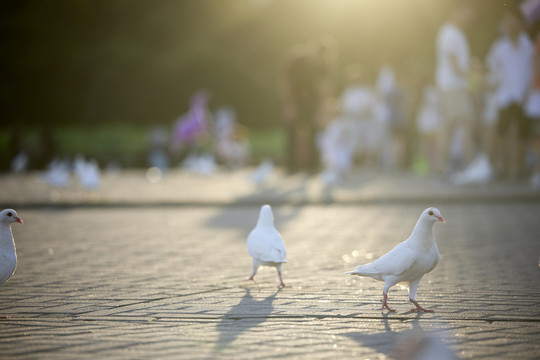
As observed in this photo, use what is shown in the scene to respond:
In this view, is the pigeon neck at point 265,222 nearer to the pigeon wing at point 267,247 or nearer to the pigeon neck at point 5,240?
the pigeon wing at point 267,247

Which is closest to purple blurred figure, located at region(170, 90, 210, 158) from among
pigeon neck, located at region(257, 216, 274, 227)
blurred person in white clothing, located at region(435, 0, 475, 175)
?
blurred person in white clothing, located at region(435, 0, 475, 175)

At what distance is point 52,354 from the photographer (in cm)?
469

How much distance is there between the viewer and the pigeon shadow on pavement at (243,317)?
5074mm

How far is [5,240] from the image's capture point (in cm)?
616

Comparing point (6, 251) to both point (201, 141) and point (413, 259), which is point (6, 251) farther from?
point (201, 141)

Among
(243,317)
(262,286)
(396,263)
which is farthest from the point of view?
(262,286)

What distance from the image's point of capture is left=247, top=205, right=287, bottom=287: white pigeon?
677 centimetres

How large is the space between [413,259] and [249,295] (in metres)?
1.43

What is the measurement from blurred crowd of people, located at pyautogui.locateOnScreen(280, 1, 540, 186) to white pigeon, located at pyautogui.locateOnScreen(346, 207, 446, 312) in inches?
389

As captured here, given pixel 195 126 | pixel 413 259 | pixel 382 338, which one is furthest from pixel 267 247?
pixel 195 126

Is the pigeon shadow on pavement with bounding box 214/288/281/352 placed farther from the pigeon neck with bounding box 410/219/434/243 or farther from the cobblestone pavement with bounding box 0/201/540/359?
the pigeon neck with bounding box 410/219/434/243

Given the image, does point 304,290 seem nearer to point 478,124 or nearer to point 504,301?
point 504,301

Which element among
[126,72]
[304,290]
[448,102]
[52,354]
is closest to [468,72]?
[448,102]

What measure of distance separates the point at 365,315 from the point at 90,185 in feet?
37.3
